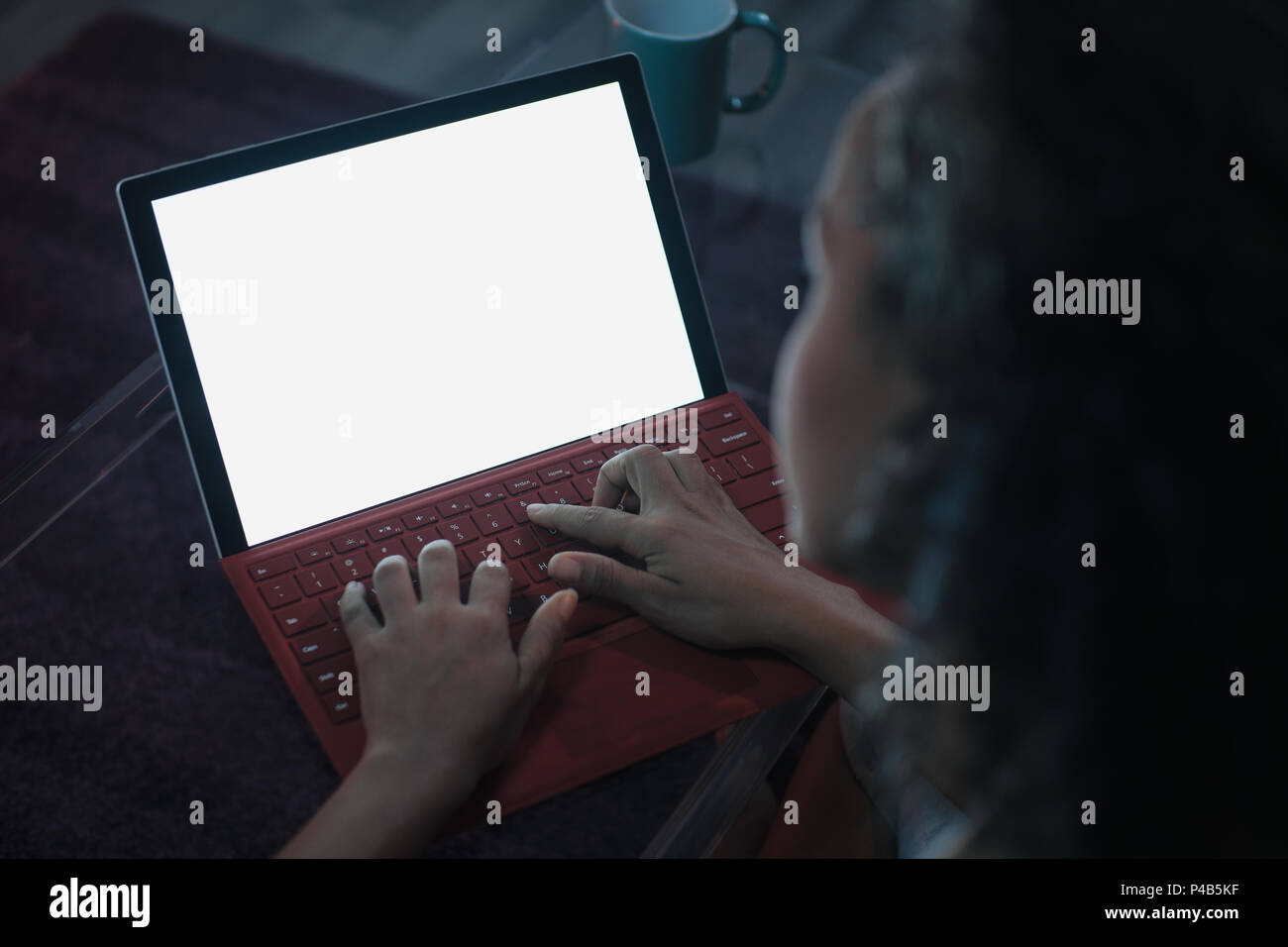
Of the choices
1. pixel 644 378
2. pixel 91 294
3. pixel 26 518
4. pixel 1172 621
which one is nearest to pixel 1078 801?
pixel 1172 621

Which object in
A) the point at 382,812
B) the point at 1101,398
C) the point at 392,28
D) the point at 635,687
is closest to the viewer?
the point at 1101,398

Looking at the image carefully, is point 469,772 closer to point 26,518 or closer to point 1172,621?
point 1172,621

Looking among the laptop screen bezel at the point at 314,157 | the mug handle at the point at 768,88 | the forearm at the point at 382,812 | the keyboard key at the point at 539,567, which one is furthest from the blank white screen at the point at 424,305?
the mug handle at the point at 768,88

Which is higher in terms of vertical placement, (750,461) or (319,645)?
(750,461)

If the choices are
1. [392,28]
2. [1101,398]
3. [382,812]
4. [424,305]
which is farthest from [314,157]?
[392,28]

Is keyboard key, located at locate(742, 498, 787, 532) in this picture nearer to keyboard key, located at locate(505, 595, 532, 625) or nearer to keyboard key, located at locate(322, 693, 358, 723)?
keyboard key, located at locate(505, 595, 532, 625)

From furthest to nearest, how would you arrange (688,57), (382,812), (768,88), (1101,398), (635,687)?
1. (768,88)
2. (688,57)
3. (635,687)
4. (382,812)
5. (1101,398)

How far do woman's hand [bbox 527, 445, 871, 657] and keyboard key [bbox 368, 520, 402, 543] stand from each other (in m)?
0.10

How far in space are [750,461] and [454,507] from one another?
25cm

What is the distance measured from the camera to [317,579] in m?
0.75

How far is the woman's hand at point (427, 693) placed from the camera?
0.62 m

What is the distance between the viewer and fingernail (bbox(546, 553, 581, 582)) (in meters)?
0.73

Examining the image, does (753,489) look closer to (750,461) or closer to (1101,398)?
(750,461)

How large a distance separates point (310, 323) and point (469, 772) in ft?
1.26
